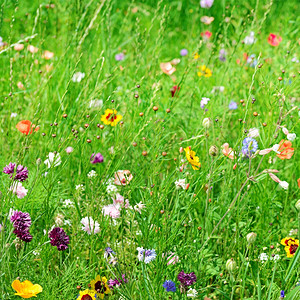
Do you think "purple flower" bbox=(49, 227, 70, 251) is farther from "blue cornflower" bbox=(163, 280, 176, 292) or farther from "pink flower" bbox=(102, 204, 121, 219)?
"blue cornflower" bbox=(163, 280, 176, 292)

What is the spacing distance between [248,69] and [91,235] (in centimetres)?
145

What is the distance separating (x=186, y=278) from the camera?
3.86 ft

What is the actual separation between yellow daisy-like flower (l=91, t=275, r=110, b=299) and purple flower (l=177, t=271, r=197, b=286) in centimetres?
22

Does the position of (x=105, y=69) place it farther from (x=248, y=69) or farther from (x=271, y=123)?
(x=271, y=123)

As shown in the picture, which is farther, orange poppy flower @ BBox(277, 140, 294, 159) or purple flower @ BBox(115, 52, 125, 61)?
purple flower @ BBox(115, 52, 125, 61)

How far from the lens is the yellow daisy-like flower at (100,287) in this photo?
48.5 inches

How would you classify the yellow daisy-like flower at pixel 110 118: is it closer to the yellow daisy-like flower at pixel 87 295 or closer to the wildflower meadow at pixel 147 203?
the wildflower meadow at pixel 147 203

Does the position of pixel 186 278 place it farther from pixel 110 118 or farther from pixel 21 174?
pixel 110 118

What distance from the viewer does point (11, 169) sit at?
1.29 meters

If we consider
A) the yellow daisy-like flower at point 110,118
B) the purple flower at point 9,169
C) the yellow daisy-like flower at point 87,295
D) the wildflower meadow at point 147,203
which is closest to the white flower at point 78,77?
the wildflower meadow at point 147,203

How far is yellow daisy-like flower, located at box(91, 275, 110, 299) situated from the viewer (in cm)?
123

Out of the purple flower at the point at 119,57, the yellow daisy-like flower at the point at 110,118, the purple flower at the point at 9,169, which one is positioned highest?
the yellow daisy-like flower at the point at 110,118

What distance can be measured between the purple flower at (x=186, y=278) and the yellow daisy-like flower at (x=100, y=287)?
0.73ft

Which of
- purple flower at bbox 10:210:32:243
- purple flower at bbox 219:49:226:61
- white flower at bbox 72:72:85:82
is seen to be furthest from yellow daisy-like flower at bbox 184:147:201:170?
purple flower at bbox 219:49:226:61
